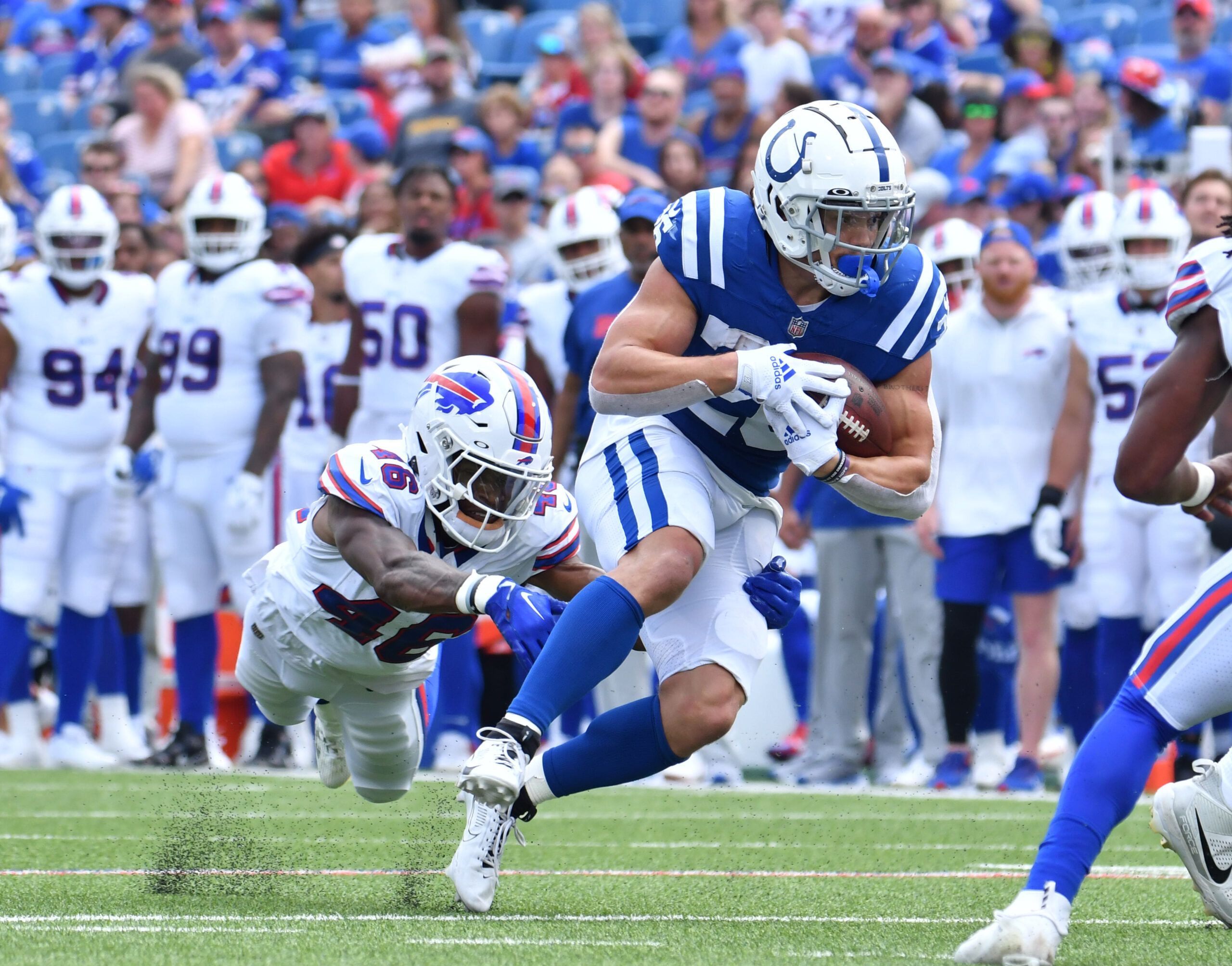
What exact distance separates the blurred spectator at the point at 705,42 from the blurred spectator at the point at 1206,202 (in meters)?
4.49

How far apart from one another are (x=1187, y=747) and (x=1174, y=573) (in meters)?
0.66

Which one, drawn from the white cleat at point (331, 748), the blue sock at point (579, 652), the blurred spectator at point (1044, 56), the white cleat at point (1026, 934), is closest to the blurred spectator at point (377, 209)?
the blurred spectator at point (1044, 56)

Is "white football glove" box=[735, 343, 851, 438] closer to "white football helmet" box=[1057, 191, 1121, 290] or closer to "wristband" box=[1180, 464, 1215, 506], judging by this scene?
"wristband" box=[1180, 464, 1215, 506]

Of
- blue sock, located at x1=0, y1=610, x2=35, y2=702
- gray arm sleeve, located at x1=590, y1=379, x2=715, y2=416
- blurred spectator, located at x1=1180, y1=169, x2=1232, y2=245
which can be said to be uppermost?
gray arm sleeve, located at x1=590, y1=379, x2=715, y2=416

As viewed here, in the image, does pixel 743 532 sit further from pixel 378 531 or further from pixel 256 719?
pixel 256 719

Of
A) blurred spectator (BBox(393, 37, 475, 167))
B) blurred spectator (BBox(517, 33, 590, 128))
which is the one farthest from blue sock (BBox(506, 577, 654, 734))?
blurred spectator (BBox(517, 33, 590, 128))

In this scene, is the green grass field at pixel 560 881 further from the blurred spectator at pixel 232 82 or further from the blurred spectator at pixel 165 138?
the blurred spectator at pixel 232 82

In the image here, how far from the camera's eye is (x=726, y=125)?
9.91 meters

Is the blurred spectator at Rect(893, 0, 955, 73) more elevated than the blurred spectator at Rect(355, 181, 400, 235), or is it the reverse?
the blurred spectator at Rect(893, 0, 955, 73)

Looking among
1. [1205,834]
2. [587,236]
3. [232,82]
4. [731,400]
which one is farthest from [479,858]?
[232,82]

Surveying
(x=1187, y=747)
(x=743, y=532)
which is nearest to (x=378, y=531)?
(x=743, y=532)

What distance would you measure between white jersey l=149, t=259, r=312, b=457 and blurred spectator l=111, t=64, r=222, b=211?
11.5 feet

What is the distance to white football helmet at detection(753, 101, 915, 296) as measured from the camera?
3.80 meters

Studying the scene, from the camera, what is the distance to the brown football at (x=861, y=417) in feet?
12.6
